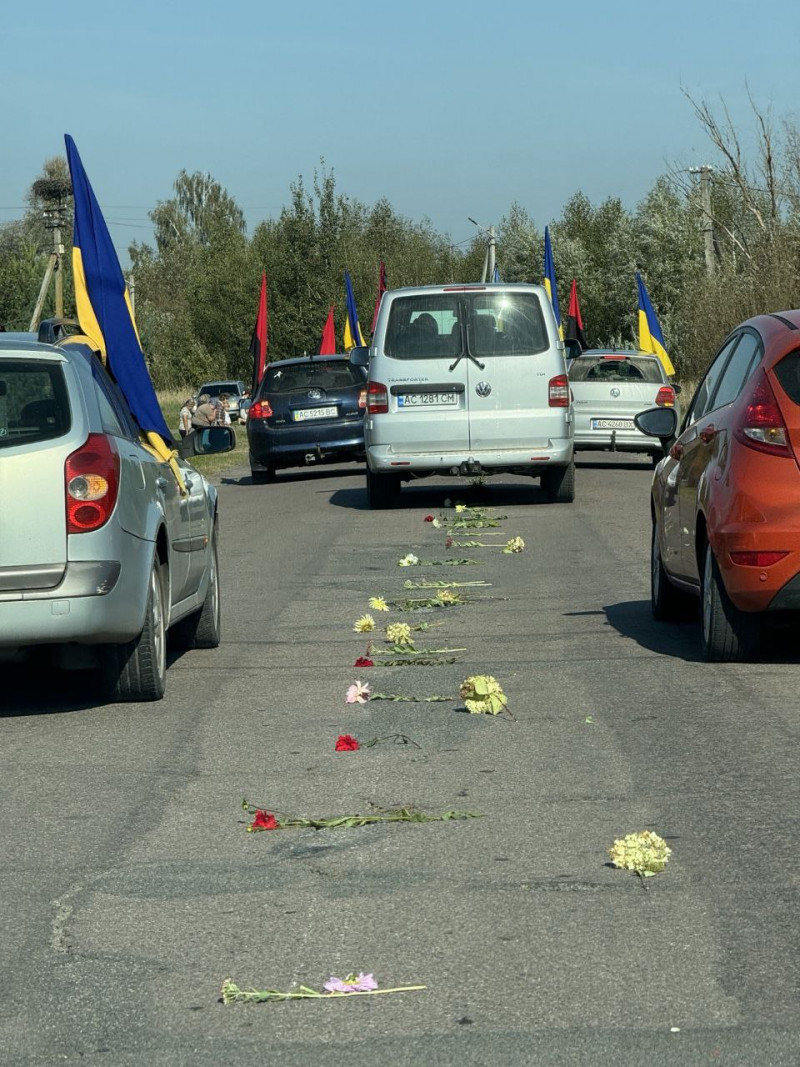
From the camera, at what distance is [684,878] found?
4.81m

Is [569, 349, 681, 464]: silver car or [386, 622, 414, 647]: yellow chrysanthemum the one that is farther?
[569, 349, 681, 464]: silver car

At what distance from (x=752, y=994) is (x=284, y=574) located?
965 centimetres

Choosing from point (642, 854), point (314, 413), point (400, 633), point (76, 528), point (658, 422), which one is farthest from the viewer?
point (314, 413)

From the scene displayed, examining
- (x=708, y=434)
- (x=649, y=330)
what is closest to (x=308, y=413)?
(x=649, y=330)

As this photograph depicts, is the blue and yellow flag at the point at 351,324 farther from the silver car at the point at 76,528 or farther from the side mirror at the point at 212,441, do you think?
the silver car at the point at 76,528

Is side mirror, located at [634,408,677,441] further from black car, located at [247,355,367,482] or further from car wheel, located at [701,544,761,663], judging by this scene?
black car, located at [247,355,367,482]

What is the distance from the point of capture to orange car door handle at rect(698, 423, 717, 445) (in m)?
8.51

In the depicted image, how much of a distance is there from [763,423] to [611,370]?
1901 centimetres

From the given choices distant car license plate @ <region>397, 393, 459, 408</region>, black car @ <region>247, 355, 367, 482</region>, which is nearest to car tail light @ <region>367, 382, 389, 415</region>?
distant car license plate @ <region>397, 393, 459, 408</region>

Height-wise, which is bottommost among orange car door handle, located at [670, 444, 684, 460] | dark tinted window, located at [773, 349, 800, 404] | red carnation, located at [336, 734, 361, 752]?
red carnation, located at [336, 734, 361, 752]

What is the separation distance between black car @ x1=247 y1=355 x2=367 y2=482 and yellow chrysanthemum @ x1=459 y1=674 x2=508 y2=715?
1776 centimetres

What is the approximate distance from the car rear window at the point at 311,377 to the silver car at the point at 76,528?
17431 mm

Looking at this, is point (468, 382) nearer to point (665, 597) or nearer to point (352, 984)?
point (665, 597)

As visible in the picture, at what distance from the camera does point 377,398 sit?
18875mm
